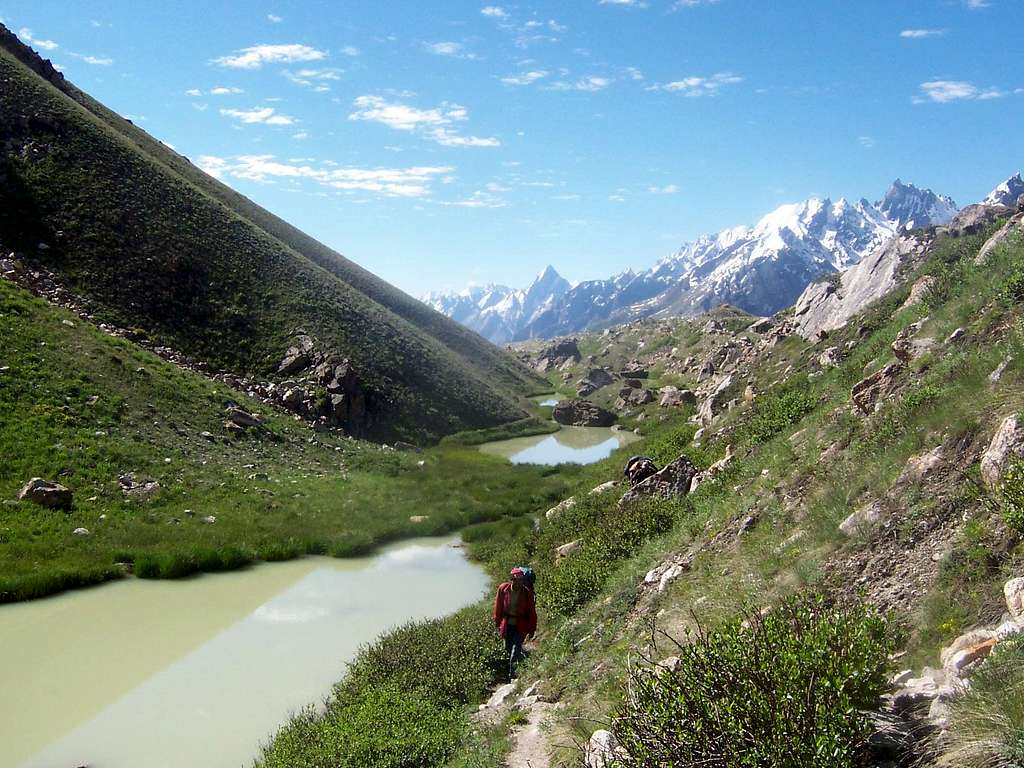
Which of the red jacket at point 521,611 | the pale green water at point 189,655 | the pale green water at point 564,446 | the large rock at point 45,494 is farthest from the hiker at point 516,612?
the pale green water at point 564,446

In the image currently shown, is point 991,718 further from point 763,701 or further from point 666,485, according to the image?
point 666,485

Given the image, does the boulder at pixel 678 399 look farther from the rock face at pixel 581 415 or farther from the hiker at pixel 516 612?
the hiker at pixel 516 612

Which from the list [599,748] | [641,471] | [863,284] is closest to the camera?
[599,748]

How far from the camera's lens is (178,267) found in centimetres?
4859

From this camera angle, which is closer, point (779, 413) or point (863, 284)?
point (779, 413)

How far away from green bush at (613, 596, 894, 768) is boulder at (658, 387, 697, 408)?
4279 centimetres

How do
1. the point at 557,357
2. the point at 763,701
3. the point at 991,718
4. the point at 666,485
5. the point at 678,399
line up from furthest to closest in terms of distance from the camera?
the point at 557,357 < the point at 678,399 < the point at 666,485 < the point at 763,701 < the point at 991,718

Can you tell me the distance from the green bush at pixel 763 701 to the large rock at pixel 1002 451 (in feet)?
10.3

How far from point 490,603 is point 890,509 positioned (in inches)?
450

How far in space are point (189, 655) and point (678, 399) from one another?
4377cm

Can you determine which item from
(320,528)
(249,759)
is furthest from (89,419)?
(249,759)

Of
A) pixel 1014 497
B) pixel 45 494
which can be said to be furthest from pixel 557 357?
pixel 1014 497

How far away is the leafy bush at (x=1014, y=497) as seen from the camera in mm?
6695

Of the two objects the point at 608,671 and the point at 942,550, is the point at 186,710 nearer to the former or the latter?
the point at 608,671
